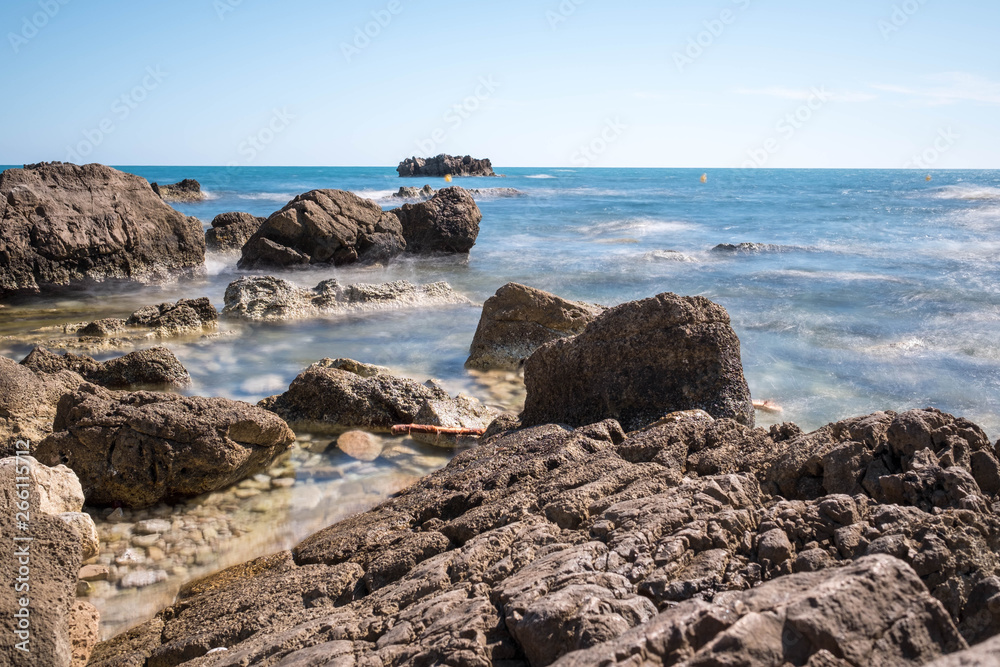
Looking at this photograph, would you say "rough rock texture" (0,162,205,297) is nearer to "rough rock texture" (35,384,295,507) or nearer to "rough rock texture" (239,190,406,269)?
"rough rock texture" (239,190,406,269)

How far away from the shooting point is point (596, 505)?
105 inches

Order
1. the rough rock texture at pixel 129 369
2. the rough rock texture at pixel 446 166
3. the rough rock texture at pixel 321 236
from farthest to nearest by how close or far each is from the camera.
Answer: the rough rock texture at pixel 446 166, the rough rock texture at pixel 321 236, the rough rock texture at pixel 129 369

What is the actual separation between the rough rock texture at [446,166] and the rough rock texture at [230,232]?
187 feet

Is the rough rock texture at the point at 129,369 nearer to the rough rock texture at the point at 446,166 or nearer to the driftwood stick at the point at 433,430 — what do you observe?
the driftwood stick at the point at 433,430

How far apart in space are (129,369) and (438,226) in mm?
10721

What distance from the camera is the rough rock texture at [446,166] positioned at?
241 feet

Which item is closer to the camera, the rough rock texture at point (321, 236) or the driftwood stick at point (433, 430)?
the driftwood stick at point (433, 430)

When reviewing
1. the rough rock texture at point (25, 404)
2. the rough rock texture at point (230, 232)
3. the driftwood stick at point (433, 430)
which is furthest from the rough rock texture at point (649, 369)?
the rough rock texture at point (230, 232)

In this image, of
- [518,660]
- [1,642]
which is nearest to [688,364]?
[518,660]

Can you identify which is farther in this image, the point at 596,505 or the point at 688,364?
the point at 688,364

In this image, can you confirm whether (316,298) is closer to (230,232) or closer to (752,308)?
(752,308)

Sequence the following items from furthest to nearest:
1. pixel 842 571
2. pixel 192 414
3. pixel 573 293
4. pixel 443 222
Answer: pixel 443 222
pixel 573 293
pixel 192 414
pixel 842 571

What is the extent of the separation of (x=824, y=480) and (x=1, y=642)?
3.17 m

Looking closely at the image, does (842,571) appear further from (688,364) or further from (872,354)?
(872,354)
